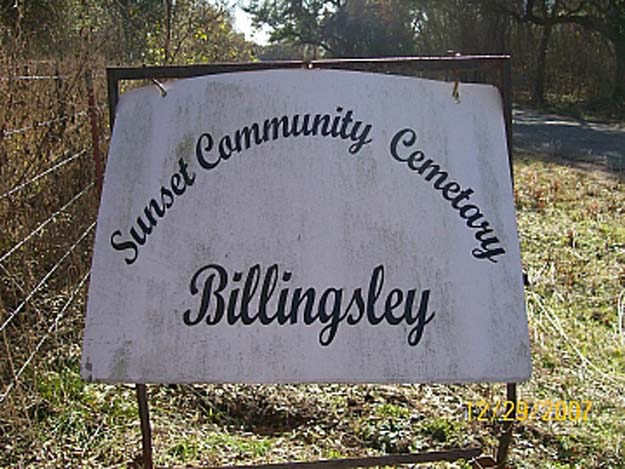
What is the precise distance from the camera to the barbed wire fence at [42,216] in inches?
120

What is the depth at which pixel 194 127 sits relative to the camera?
2027 millimetres

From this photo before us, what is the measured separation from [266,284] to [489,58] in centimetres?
94

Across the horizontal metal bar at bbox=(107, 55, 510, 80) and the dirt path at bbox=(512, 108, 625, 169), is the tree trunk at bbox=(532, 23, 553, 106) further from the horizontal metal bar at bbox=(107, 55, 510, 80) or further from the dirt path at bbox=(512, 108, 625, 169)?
the horizontal metal bar at bbox=(107, 55, 510, 80)

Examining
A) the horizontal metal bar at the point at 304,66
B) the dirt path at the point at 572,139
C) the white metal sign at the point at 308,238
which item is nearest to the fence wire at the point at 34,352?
the white metal sign at the point at 308,238

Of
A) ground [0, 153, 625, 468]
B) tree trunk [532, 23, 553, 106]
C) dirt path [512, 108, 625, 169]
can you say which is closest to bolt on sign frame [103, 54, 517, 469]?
ground [0, 153, 625, 468]

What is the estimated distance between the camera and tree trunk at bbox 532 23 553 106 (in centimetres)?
1924

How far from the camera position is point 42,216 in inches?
154

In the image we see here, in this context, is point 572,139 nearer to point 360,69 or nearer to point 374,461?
point 360,69

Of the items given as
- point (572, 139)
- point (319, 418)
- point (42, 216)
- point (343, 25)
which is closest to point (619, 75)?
point (572, 139)

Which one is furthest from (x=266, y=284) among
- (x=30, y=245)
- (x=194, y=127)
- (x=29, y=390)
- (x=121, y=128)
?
(x=30, y=245)

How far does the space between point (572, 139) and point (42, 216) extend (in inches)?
410
